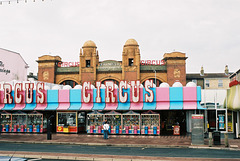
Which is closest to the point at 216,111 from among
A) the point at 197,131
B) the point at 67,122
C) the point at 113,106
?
the point at 197,131

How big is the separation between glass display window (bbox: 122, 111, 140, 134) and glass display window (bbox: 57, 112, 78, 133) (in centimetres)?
589

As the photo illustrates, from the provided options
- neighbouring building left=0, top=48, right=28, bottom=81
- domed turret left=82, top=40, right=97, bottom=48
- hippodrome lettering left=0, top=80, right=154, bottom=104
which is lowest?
hippodrome lettering left=0, top=80, right=154, bottom=104

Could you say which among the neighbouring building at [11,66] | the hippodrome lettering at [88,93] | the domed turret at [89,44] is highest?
the domed turret at [89,44]

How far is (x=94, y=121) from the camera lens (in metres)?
31.8

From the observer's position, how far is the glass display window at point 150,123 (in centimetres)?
2971

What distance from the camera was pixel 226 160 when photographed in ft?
53.0

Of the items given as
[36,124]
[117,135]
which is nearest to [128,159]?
[117,135]

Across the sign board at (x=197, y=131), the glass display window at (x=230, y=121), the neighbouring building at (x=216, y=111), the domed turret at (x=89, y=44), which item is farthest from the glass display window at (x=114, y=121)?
the domed turret at (x=89, y=44)

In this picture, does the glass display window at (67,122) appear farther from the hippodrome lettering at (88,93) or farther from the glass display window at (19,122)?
the glass display window at (19,122)

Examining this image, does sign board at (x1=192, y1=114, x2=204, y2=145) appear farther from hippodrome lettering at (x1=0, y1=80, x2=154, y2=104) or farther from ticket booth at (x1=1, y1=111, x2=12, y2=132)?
ticket booth at (x1=1, y1=111, x2=12, y2=132)

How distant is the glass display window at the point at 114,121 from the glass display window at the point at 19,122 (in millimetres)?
10396

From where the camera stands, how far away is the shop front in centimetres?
2938

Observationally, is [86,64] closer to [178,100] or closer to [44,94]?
[44,94]

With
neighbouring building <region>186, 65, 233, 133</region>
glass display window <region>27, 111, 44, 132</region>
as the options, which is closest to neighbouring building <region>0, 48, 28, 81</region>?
glass display window <region>27, 111, 44, 132</region>
